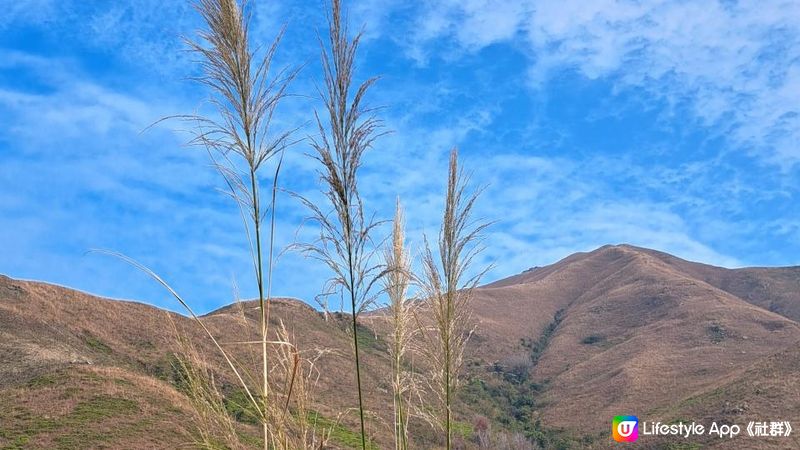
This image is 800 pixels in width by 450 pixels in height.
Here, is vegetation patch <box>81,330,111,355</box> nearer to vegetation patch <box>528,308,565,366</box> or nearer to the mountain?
the mountain

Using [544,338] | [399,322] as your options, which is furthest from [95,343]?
[544,338]

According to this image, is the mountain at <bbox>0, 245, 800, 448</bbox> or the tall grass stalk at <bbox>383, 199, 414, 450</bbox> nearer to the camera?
the tall grass stalk at <bbox>383, 199, 414, 450</bbox>

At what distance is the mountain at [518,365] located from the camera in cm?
2189

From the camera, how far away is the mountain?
71.8 feet

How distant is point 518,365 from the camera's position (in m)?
46.0

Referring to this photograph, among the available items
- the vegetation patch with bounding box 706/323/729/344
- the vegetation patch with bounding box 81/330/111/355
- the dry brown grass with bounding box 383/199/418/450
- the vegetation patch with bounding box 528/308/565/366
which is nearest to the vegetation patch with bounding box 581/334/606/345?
the vegetation patch with bounding box 528/308/565/366

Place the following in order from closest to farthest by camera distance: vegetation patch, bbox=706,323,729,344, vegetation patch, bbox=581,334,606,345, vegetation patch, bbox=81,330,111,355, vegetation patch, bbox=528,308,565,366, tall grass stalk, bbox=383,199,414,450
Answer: tall grass stalk, bbox=383,199,414,450 → vegetation patch, bbox=81,330,111,355 → vegetation patch, bbox=706,323,729,344 → vegetation patch, bbox=581,334,606,345 → vegetation patch, bbox=528,308,565,366

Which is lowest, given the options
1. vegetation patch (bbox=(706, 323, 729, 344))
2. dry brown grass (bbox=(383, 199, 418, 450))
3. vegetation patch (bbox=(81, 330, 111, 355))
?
dry brown grass (bbox=(383, 199, 418, 450))

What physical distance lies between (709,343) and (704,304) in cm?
948

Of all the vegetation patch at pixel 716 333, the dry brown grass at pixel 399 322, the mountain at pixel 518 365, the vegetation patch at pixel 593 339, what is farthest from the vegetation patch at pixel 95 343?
the vegetation patch at pixel 716 333

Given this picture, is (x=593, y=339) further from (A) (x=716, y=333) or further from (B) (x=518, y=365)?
(A) (x=716, y=333)

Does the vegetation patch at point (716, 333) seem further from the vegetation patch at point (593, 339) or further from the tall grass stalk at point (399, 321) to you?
the tall grass stalk at point (399, 321)

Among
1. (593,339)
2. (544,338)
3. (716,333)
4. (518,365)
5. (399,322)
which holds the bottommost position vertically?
(399,322)

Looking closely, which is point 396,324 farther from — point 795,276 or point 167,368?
point 795,276
